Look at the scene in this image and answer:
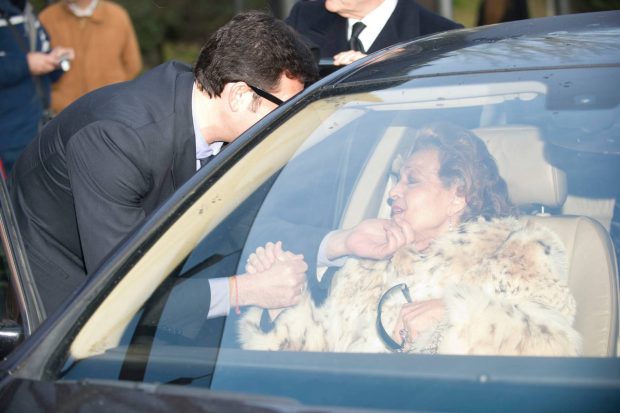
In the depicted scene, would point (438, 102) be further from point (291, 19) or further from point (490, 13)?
point (490, 13)

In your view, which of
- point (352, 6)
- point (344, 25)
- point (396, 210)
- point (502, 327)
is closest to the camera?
point (502, 327)

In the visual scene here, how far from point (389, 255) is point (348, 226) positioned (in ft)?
0.47

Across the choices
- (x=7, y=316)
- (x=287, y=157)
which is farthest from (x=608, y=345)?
(x=7, y=316)

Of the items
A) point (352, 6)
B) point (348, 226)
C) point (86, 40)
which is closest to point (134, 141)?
point (348, 226)

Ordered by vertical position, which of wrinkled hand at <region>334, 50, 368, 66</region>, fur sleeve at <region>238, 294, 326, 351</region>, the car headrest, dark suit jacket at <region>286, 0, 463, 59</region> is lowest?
fur sleeve at <region>238, 294, 326, 351</region>

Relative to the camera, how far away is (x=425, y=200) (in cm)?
238

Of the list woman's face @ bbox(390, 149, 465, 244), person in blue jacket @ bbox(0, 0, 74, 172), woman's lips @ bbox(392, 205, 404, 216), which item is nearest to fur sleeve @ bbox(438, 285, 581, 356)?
woman's face @ bbox(390, 149, 465, 244)

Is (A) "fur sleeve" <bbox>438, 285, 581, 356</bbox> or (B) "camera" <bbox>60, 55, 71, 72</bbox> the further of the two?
(B) "camera" <bbox>60, 55, 71, 72</bbox>

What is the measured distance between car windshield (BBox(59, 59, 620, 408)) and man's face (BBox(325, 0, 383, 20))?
158 cm

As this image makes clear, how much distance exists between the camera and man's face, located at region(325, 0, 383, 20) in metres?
3.97

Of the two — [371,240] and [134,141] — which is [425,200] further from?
[134,141]

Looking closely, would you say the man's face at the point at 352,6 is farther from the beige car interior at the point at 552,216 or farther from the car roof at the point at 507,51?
the beige car interior at the point at 552,216

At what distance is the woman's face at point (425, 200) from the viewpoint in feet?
7.65

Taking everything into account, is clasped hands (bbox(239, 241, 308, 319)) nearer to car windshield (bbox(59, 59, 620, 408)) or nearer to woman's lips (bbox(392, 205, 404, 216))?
car windshield (bbox(59, 59, 620, 408))
